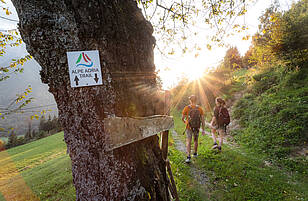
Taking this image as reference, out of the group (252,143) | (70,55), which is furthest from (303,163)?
(70,55)

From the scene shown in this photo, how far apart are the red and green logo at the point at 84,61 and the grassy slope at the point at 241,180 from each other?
13.0 feet

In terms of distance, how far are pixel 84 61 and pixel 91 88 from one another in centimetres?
28

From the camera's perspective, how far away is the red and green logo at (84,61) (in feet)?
4.44

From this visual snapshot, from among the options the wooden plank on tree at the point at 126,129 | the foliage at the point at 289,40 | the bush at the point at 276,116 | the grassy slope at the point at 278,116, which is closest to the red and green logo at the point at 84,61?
the wooden plank on tree at the point at 126,129

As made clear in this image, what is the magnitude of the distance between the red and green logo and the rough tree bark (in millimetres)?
90

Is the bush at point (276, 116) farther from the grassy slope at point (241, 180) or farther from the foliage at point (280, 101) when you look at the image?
the grassy slope at point (241, 180)

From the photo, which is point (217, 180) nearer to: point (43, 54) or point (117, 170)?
point (117, 170)

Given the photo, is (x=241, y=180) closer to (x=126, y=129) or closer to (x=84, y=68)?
A: (x=126, y=129)

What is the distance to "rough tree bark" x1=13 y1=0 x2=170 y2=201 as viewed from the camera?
1.33 meters

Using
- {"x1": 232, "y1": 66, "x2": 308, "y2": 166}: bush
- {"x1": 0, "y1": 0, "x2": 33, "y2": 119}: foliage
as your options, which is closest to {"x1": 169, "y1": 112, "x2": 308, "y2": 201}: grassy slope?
{"x1": 232, "y1": 66, "x2": 308, "y2": 166}: bush

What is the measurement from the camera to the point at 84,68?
4.48ft

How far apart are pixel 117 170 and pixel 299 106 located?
28.9 ft

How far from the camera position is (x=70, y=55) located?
1.34m

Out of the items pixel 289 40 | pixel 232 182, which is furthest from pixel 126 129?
pixel 289 40
